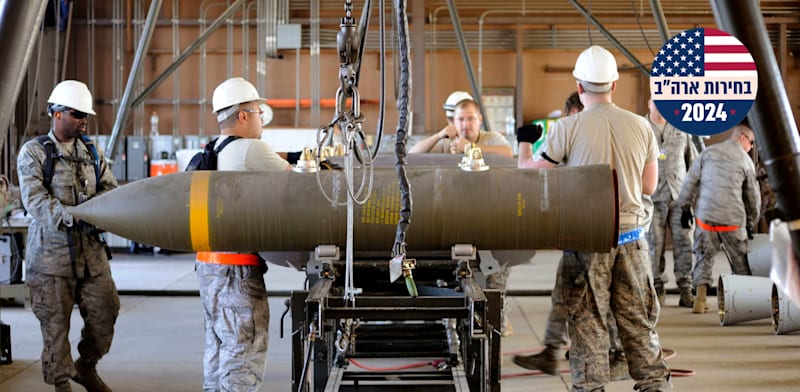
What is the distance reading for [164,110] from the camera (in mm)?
14008

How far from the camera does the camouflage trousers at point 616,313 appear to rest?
3982 millimetres

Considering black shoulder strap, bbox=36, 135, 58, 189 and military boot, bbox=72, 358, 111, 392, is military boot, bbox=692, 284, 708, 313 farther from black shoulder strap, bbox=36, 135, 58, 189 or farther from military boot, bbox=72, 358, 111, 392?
black shoulder strap, bbox=36, 135, 58, 189

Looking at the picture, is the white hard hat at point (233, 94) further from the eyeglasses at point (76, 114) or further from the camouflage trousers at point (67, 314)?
the camouflage trousers at point (67, 314)

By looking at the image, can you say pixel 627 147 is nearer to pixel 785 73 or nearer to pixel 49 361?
pixel 49 361

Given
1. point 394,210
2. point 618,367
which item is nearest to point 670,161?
point 618,367

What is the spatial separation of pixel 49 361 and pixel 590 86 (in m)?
2.98

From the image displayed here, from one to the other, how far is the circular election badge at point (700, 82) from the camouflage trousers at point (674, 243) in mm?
1099

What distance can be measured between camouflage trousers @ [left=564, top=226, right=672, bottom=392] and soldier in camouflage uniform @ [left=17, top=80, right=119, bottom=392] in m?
2.43

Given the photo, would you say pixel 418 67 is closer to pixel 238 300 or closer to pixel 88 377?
pixel 88 377

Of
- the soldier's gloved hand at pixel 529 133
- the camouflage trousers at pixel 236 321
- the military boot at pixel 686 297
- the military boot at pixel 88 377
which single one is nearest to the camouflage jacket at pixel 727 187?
the military boot at pixel 686 297

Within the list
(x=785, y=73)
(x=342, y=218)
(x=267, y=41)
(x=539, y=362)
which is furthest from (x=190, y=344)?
(x=785, y=73)

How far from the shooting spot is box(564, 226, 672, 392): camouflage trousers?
3982 millimetres

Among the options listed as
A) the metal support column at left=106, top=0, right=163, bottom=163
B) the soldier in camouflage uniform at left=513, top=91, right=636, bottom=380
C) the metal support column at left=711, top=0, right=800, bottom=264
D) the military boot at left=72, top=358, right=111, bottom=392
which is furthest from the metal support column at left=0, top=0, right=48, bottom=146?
the metal support column at left=106, top=0, right=163, bottom=163

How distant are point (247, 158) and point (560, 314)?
2.14 metres
